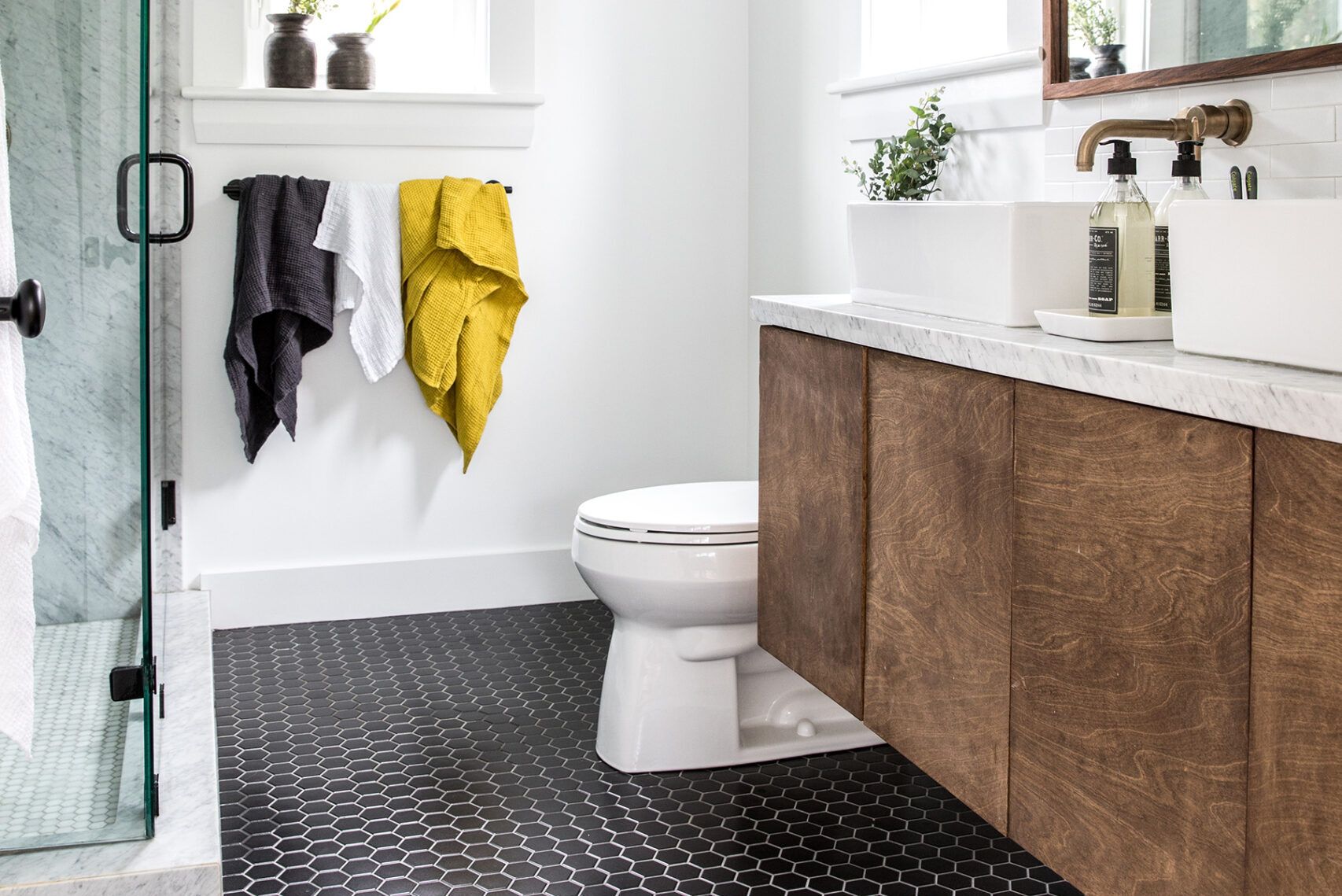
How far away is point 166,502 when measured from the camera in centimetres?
295

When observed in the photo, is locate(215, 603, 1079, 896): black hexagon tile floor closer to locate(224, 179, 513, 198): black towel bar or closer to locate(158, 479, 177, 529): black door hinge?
locate(158, 479, 177, 529): black door hinge

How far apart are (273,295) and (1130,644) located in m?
2.18

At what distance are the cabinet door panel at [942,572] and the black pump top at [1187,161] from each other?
29 centimetres

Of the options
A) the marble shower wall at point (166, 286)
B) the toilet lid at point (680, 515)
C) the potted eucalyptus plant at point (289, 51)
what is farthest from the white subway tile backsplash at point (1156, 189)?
the marble shower wall at point (166, 286)

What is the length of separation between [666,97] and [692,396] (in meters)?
0.74

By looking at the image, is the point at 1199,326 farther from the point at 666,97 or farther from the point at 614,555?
the point at 666,97

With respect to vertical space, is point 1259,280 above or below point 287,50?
below

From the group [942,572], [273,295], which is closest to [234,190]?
[273,295]

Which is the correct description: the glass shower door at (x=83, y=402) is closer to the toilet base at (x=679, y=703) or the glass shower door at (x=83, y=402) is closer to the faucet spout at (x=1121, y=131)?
the toilet base at (x=679, y=703)

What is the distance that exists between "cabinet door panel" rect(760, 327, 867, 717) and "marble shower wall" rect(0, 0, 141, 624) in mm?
884

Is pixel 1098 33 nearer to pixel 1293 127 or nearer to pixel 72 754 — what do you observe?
pixel 1293 127

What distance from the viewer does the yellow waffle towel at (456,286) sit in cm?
296

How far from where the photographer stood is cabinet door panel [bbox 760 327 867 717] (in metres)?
1.71

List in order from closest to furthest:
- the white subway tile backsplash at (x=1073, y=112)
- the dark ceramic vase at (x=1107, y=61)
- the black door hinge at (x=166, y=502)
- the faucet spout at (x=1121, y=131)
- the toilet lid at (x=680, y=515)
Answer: the faucet spout at (x=1121, y=131) → the dark ceramic vase at (x=1107, y=61) → the white subway tile backsplash at (x=1073, y=112) → the toilet lid at (x=680, y=515) → the black door hinge at (x=166, y=502)
